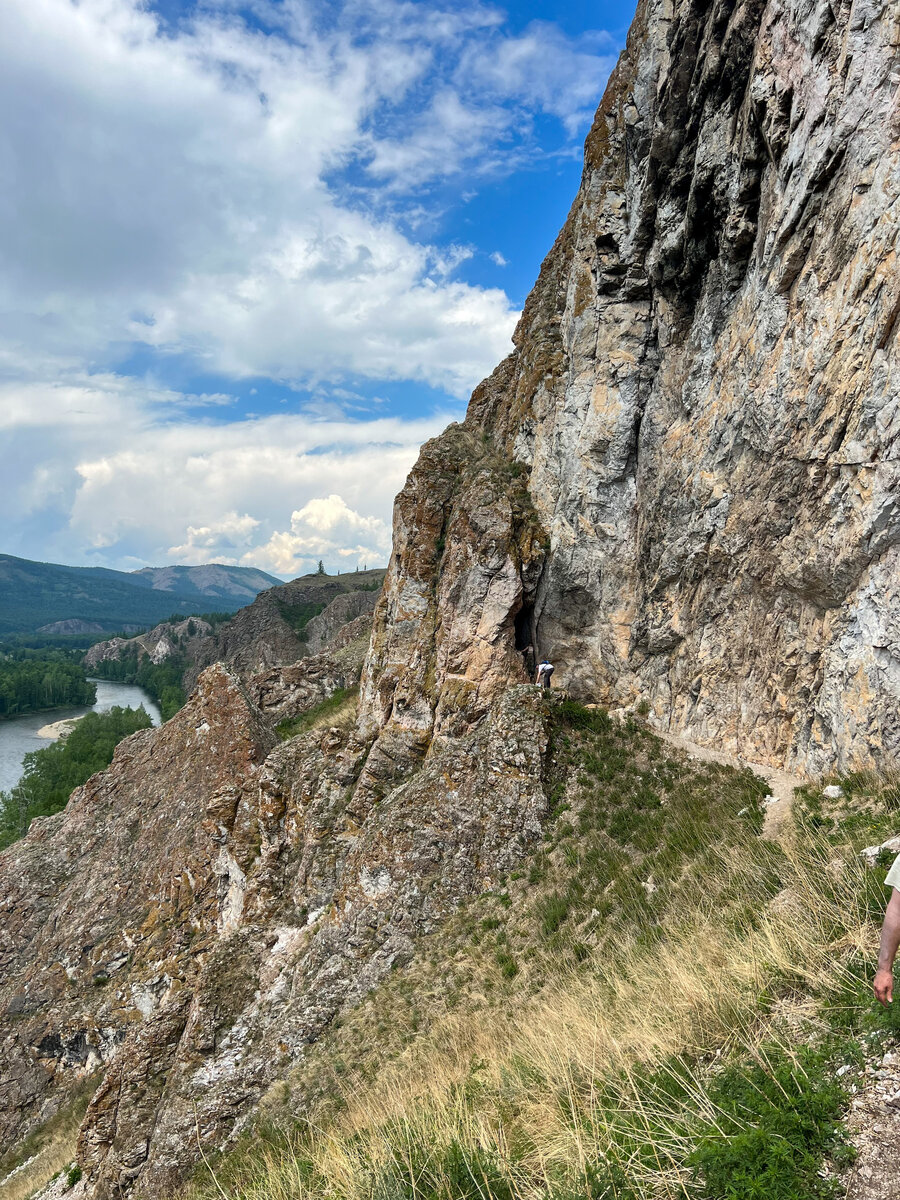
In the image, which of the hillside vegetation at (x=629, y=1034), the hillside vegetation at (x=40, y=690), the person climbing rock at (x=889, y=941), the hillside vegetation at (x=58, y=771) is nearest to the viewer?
the person climbing rock at (x=889, y=941)

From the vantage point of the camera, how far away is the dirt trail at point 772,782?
1009 centimetres

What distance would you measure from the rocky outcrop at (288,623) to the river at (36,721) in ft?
48.3

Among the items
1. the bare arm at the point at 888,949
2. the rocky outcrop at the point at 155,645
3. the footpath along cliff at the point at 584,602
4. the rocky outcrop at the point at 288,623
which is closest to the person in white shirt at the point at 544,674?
the footpath along cliff at the point at 584,602

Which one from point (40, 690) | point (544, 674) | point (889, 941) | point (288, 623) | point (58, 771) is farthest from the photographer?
point (40, 690)

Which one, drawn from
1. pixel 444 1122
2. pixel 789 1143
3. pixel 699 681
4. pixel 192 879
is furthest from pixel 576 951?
pixel 192 879

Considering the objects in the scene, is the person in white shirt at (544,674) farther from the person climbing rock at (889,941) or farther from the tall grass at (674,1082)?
the person climbing rock at (889,941)

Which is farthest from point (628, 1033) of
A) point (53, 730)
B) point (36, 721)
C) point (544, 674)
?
point (36, 721)

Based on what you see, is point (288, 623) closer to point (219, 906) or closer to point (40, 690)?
point (40, 690)

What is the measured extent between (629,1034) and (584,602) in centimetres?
1502

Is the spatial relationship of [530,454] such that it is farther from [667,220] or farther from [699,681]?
[699,681]

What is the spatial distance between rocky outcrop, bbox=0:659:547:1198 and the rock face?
4.10 metres

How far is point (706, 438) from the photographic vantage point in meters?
14.6

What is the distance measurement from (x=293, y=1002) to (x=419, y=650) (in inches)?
Answer: 474

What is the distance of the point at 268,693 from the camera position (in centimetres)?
3250
